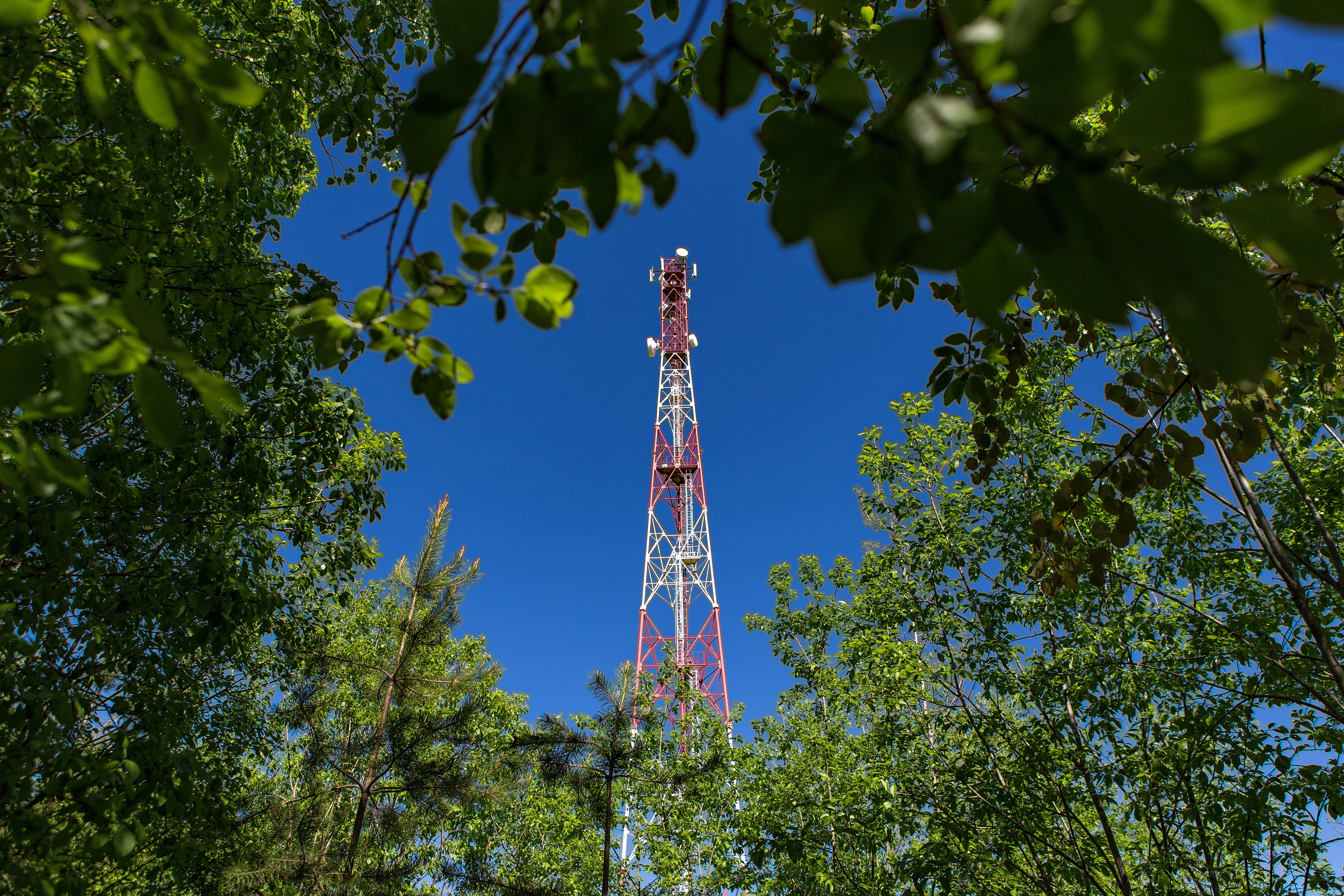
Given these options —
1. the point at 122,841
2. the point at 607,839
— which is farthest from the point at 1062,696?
the point at 122,841

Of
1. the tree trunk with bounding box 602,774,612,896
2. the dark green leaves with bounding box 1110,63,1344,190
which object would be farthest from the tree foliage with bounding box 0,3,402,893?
the tree trunk with bounding box 602,774,612,896

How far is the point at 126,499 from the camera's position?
3875mm

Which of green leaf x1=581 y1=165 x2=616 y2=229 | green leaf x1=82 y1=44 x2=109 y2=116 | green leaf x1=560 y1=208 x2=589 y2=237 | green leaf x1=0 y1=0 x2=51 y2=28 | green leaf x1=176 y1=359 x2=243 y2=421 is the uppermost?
green leaf x1=560 y1=208 x2=589 y2=237

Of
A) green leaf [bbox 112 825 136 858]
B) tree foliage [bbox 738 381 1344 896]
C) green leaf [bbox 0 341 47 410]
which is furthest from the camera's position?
tree foliage [bbox 738 381 1344 896]

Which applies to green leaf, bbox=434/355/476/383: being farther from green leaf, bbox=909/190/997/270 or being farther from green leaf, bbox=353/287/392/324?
green leaf, bbox=909/190/997/270

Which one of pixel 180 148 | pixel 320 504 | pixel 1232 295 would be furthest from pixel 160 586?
pixel 1232 295

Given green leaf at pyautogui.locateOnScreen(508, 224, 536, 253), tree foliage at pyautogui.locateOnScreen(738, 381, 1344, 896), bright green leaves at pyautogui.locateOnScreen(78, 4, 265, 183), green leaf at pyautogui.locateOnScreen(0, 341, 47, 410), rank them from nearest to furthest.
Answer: bright green leaves at pyautogui.locateOnScreen(78, 4, 265, 183) < green leaf at pyautogui.locateOnScreen(0, 341, 47, 410) < green leaf at pyautogui.locateOnScreen(508, 224, 536, 253) < tree foliage at pyautogui.locateOnScreen(738, 381, 1344, 896)

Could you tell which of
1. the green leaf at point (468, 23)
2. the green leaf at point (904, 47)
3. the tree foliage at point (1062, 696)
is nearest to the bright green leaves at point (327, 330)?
the green leaf at point (468, 23)

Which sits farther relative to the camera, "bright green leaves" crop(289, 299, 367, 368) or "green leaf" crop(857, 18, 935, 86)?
"bright green leaves" crop(289, 299, 367, 368)

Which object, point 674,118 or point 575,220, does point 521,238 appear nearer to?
point 575,220

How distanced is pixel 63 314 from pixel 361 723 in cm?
1044

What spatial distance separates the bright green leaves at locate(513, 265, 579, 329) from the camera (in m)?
0.73

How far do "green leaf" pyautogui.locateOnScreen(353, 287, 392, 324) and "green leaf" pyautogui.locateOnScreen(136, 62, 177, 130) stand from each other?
21cm

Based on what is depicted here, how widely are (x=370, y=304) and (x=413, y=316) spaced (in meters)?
0.05
